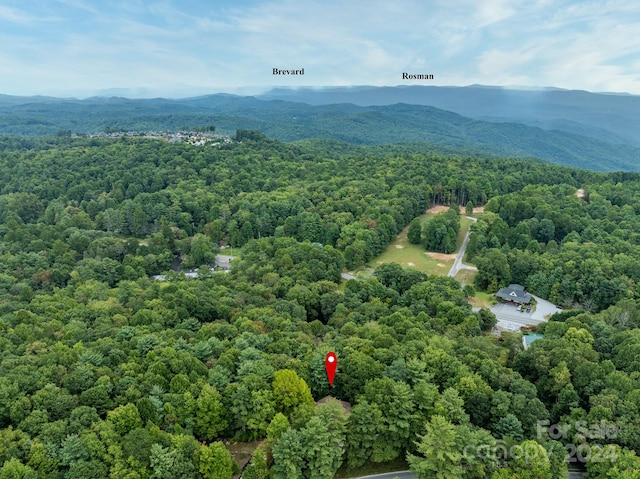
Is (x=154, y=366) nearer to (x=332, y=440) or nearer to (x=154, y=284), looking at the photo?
(x=332, y=440)

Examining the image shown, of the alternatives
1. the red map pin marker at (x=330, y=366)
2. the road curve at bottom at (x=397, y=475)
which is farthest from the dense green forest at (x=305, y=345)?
the road curve at bottom at (x=397, y=475)

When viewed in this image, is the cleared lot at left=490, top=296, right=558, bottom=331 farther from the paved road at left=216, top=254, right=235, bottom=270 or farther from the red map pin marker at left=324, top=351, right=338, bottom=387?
the paved road at left=216, top=254, right=235, bottom=270

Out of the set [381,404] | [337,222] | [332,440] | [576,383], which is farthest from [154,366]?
[337,222]

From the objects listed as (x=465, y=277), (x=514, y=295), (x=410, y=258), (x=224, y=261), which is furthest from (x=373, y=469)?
(x=224, y=261)

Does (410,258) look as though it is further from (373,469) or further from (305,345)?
(373,469)

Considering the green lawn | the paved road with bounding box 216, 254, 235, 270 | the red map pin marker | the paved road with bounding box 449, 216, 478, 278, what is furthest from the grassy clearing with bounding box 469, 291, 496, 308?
the paved road with bounding box 216, 254, 235, 270
